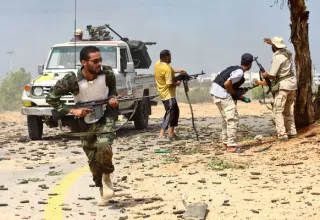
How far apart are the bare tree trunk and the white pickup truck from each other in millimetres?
4744

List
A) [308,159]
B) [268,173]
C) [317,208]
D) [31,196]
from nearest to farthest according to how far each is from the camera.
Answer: [317,208]
[31,196]
[268,173]
[308,159]

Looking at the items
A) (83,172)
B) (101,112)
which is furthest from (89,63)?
(83,172)

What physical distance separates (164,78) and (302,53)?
3.20 m

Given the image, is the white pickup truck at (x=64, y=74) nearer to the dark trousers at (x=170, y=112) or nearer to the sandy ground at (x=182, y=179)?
the sandy ground at (x=182, y=179)

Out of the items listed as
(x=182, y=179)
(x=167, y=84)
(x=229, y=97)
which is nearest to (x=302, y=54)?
(x=229, y=97)

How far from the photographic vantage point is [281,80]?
1249cm

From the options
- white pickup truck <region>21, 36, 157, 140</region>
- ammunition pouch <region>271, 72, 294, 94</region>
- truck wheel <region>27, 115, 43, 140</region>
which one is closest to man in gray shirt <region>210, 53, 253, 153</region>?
ammunition pouch <region>271, 72, 294, 94</region>

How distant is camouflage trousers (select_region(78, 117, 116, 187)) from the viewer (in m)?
7.70

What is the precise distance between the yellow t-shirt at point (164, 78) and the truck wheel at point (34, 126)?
3.40 m

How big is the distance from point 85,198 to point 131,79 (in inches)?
385

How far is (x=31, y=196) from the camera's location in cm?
863

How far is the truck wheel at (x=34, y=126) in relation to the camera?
1675 cm

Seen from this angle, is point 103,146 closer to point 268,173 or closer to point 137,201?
point 137,201

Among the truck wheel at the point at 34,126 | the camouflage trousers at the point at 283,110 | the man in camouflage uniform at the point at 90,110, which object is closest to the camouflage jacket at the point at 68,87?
the man in camouflage uniform at the point at 90,110
